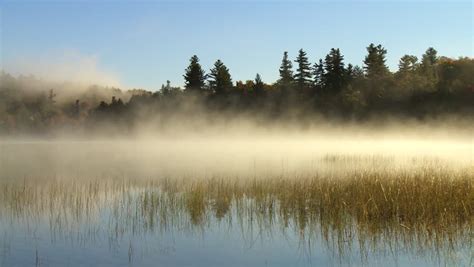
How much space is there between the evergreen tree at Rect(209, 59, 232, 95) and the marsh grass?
209ft

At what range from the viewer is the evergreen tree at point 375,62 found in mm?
66312

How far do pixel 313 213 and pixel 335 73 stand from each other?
60899 millimetres

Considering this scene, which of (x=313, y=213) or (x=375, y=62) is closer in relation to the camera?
(x=313, y=213)

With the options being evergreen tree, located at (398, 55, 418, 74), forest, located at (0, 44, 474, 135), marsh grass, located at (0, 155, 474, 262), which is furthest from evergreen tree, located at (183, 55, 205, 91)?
marsh grass, located at (0, 155, 474, 262)

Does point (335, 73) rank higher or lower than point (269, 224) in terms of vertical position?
higher

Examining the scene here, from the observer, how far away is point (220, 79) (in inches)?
3054

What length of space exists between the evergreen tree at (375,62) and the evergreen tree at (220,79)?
2418 cm

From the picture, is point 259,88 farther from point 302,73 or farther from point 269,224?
point 269,224

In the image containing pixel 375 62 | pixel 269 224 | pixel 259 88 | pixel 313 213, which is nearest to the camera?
pixel 269 224

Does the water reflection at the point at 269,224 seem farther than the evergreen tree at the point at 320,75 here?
No

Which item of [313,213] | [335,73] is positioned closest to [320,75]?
[335,73]

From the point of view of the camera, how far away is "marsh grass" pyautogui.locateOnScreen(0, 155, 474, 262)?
30.0 ft

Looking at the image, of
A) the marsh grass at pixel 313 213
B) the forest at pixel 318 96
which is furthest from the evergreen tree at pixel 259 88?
the marsh grass at pixel 313 213

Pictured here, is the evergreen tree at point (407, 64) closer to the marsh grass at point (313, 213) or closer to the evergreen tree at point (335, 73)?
the evergreen tree at point (335, 73)
